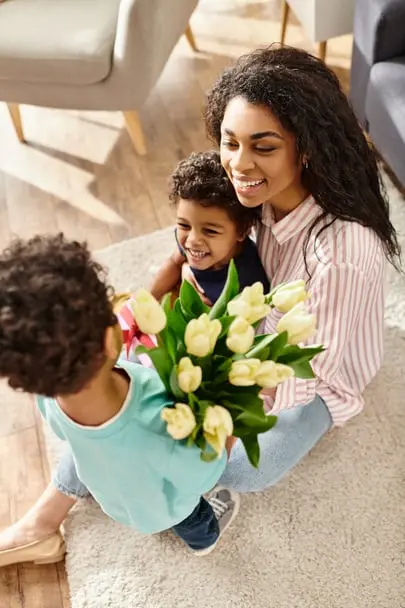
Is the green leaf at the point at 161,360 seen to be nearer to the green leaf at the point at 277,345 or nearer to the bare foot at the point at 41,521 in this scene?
the green leaf at the point at 277,345

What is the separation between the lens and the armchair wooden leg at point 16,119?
2.23 metres

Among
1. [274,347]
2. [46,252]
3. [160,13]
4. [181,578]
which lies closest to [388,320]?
[181,578]

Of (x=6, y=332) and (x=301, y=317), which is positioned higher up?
(x=6, y=332)

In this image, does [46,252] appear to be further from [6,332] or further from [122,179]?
[122,179]

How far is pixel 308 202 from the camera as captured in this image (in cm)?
121

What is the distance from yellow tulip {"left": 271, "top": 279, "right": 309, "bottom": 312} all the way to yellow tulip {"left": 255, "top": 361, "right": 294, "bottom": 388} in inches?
3.3

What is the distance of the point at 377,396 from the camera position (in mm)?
1646

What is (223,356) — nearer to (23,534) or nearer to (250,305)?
(250,305)

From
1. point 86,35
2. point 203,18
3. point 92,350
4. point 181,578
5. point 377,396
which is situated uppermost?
point 92,350

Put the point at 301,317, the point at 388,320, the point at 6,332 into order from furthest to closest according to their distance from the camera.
Answer: the point at 388,320, the point at 301,317, the point at 6,332

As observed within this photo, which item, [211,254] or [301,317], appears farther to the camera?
[211,254]

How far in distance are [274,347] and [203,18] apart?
226 centimetres

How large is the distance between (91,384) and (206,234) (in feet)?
1.99

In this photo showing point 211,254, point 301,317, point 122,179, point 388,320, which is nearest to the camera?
point 301,317
